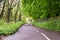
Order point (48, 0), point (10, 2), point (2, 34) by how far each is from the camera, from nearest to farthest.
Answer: point (2, 34) → point (48, 0) → point (10, 2)

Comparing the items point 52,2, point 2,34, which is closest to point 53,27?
point 52,2

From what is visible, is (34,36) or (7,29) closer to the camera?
(34,36)

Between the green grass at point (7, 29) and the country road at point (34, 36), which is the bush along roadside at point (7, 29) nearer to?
the green grass at point (7, 29)

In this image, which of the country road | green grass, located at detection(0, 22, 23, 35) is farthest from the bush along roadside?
the country road

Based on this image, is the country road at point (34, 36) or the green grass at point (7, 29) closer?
the country road at point (34, 36)

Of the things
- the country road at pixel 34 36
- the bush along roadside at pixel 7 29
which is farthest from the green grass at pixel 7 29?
the country road at pixel 34 36

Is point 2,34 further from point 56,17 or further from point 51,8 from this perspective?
point 56,17

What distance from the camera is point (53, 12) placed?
103 ft

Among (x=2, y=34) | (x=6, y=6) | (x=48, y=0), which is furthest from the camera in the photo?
(x=6, y=6)

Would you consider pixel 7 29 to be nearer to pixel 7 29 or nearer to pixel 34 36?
pixel 7 29

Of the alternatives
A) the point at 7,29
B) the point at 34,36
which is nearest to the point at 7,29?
the point at 7,29

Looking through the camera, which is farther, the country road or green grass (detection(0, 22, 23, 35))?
green grass (detection(0, 22, 23, 35))

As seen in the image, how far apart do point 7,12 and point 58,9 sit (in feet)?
36.7

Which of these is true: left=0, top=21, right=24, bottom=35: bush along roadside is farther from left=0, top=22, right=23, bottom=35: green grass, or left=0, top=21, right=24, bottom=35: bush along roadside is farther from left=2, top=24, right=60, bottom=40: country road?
left=2, top=24, right=60, bottom=40: country road
